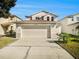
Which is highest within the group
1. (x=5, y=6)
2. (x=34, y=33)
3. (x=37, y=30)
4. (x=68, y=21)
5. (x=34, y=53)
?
(x=5, y=6)

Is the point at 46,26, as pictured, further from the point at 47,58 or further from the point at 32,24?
the point at 47,58

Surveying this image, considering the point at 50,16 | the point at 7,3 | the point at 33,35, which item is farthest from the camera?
the point at 50,16

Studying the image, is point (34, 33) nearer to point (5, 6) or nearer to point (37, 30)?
point (37, 30)

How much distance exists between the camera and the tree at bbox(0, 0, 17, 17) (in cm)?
3590

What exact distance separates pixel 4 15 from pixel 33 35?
939 cm

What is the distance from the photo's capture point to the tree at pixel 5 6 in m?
35.9

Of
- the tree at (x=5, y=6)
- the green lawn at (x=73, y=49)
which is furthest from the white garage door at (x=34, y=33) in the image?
the green lawn at (x=73, y=49)

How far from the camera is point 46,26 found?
44.7 m

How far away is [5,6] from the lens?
36469 millimetres

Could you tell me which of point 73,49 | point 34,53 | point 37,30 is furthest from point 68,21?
point 34,53

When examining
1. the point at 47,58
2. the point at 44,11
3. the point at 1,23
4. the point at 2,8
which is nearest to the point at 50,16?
the point at 44,11

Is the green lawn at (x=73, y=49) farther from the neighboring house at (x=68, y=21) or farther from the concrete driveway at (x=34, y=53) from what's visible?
the neighboring house at (x=68, y=21)

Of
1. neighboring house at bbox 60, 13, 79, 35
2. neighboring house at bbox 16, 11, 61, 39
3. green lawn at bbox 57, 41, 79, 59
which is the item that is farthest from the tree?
neighboring house at bbox 60, 13, 79, 35

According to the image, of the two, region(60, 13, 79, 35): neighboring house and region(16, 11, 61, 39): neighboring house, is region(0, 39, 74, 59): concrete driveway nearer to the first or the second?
region(16, 11, 61, 39): neighboring house
